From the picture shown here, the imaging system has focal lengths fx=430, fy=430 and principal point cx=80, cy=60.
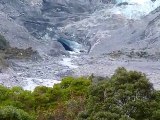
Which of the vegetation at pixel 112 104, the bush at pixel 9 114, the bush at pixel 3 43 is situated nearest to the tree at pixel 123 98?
the vegetation at pixel 112 104

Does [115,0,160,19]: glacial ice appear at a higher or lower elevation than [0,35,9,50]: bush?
higher

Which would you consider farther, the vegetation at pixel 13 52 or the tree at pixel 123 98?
the vegetation at pixel 13 52

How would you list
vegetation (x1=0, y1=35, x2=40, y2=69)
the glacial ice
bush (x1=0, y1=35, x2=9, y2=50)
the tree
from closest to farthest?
the tree, vegetation (x1=0, y1=35, x2=40, y2=69), bush (x1=0, y1=35, x2=9, y2=50), the glacial ice

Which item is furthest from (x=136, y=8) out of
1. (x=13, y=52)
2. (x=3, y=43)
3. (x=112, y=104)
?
(x=112, y=104)

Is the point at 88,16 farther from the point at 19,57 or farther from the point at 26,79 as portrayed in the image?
the point at 26,79

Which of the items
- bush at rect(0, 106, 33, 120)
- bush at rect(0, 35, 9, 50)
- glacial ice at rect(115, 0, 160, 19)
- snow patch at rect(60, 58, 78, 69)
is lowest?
bush at rect(0, 106, 33, 120)

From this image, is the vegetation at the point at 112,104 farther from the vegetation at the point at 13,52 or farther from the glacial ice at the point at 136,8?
the glacial ice at the point at 136,8

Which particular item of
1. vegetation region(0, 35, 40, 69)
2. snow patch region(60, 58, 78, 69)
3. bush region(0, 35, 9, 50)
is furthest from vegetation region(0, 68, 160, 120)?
bush region(0, 35, 9, 50)

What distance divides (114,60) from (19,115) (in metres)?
56.1

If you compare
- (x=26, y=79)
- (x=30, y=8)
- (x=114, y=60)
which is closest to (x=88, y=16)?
(x=30, y=8)

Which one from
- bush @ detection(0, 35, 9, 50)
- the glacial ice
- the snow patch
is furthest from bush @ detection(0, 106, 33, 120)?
the glacial ice

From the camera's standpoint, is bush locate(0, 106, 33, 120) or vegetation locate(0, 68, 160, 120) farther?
bush locate(0, 106, 33, 120)

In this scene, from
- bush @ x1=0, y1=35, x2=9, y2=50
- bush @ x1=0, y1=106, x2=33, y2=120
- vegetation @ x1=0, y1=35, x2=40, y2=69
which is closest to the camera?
bush @ x1=0, y1=106, x2=33, y2=120

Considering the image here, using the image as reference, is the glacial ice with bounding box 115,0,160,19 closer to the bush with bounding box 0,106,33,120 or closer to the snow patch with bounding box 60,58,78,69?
the snow patch with bounding box 60,58,78,69
